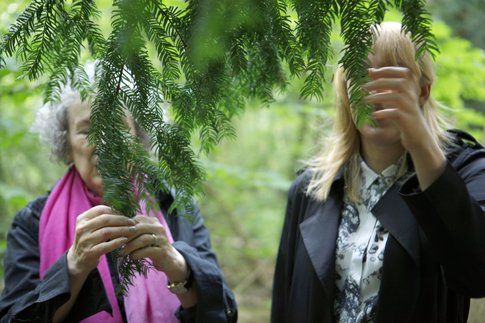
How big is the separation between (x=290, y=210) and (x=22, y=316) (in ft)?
3.85

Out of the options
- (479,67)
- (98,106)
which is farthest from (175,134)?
(479,67)

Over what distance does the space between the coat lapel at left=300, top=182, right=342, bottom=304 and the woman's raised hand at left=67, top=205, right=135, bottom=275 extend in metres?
0.76

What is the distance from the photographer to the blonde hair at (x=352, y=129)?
1825 millimetres

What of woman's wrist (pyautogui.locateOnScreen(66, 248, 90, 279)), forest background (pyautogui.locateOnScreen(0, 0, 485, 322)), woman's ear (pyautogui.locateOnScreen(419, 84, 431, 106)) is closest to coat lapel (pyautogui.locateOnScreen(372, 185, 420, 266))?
woman's ear (pyautogui.locateOnScreen(419, 84, 431, 106))

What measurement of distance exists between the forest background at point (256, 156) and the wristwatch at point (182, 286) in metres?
1.87

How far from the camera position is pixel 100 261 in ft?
6.74

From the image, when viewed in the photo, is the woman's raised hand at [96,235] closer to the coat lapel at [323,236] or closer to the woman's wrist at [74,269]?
the woman's wrist at [74,269]

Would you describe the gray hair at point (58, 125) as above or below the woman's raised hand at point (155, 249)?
above

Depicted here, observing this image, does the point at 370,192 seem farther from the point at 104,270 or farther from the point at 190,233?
the point at 104,270

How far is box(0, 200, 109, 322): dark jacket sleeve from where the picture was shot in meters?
1.82

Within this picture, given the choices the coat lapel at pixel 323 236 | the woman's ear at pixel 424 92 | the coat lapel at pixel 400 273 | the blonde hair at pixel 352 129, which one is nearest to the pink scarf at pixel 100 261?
the coat lapel at pixel 323 236

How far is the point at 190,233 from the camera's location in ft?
7.55

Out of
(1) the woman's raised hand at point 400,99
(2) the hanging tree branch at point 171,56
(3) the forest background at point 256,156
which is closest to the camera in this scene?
(2) the hanging tree branch at point 171,56

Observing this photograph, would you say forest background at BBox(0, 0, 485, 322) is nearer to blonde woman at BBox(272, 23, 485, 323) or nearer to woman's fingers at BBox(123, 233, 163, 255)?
blonde woman at BBox(272, 23, 485, 323)
